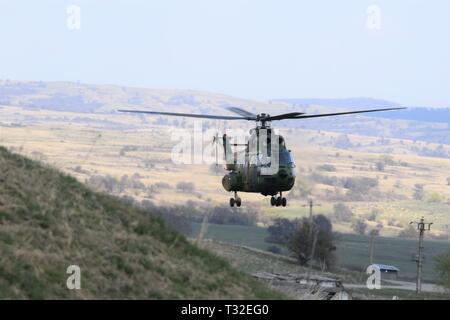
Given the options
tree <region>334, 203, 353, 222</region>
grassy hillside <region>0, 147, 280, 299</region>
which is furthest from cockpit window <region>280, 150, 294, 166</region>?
tree <region>334, 203, 353, 222</region>

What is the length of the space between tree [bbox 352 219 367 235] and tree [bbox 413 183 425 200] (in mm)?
36994

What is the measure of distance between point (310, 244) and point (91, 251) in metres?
69.3

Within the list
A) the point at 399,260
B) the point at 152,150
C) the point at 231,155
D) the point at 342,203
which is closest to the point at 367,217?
the point at 342,203

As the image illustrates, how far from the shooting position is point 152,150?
142 metres

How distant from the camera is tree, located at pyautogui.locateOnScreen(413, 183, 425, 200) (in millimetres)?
167250

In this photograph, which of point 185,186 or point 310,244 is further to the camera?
point 185,186

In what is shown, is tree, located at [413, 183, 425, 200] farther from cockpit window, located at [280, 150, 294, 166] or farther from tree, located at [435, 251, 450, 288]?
cockpit window, located at [280, 150, 294, 166]

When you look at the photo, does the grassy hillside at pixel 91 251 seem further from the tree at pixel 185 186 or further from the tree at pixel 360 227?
the tree at pixel 360 227

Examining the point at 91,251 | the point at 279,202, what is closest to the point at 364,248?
the point at 279,202

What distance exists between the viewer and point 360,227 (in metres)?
127

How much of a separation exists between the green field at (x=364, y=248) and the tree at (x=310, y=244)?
Result: 2983 mm

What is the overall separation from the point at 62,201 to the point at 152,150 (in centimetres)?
12354

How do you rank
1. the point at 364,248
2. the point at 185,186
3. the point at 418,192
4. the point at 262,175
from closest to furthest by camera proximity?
1. the point at 262,175
2. the point at 185,186
3. the point at 364,248
4. the point at 418,192

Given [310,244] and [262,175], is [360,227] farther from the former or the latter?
[262,175]
